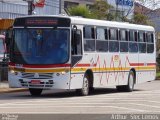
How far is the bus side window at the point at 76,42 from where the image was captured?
22.4m

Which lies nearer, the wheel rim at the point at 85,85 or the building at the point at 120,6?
the wheel rim at the point at 85,85

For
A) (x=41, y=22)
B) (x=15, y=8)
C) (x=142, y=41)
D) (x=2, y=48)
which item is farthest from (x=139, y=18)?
(x=41, y=22)

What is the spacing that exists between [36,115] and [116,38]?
11.3m

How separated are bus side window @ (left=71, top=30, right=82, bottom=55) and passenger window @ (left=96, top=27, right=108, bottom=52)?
1.68 m

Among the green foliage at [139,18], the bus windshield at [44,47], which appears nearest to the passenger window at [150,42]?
the bus windshield at [44,47]

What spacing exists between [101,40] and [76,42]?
2515mm

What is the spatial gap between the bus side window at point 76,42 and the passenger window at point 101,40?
1681mm

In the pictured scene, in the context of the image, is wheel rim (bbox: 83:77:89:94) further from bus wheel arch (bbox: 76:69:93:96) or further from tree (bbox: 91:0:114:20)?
tree (bbox: 91:0:114:20)

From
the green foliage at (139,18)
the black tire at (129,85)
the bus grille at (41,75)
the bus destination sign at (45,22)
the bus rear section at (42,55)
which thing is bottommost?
the black tire at (129,85)

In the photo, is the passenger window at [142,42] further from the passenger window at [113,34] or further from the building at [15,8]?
the building at [15,8]

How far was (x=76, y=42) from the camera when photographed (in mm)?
22500

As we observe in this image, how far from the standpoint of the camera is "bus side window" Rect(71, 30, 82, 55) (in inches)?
882

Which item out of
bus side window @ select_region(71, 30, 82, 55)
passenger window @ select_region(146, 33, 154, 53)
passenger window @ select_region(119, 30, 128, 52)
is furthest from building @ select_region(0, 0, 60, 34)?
bus side window @ select_region(71, 30, 82, 55)

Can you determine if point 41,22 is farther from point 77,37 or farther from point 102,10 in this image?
point 102,10
